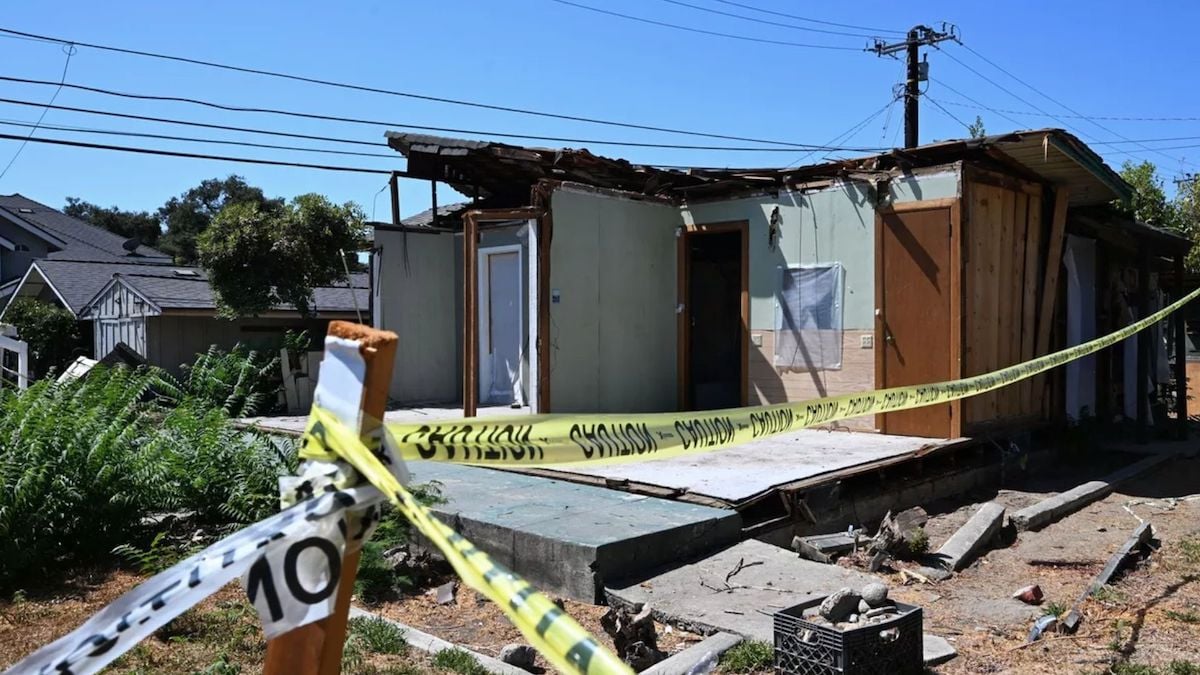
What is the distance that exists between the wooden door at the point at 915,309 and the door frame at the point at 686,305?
1747 mm

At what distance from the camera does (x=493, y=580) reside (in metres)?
1.75

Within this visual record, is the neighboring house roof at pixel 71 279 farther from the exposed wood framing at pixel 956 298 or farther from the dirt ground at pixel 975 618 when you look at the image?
the exposed wood framing at pixel 956 298

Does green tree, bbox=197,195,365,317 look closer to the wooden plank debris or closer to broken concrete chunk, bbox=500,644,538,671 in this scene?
broken concrete chunk, bbox=500,644,538,671

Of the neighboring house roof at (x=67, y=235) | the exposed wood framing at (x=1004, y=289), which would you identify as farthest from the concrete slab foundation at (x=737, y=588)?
the neighboring house roof at (x=67, y=235)

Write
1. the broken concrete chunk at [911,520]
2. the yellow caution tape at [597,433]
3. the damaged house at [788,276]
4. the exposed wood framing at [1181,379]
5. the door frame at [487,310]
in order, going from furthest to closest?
the exposed wood framing at [1181,379]
the door frame at [487,310]
the damaged house at [788,276]
the broken concrete chunk at [911,520]
the yellow caution tape at [597,433]

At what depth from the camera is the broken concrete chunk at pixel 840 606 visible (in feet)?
14.7

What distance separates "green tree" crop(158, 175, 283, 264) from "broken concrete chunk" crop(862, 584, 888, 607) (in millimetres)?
47724

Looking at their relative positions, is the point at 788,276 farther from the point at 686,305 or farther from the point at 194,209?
the point at 194,209

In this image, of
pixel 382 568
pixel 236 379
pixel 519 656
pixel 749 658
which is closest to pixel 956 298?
pixel 749 658

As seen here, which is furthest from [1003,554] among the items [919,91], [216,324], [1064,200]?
[919,91]

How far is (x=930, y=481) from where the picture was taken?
8883 millimetres

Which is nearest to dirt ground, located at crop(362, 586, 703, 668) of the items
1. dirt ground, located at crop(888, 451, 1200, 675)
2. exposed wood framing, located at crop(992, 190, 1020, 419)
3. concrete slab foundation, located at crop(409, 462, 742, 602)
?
concrete slab foundation, located at crop(409, 462, 742, 602)

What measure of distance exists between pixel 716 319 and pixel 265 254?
26.0 ft

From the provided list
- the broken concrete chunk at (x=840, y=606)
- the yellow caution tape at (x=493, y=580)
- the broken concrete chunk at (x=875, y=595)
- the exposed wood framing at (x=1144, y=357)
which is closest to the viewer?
the yellow caution tape at (x=493, y=580)
